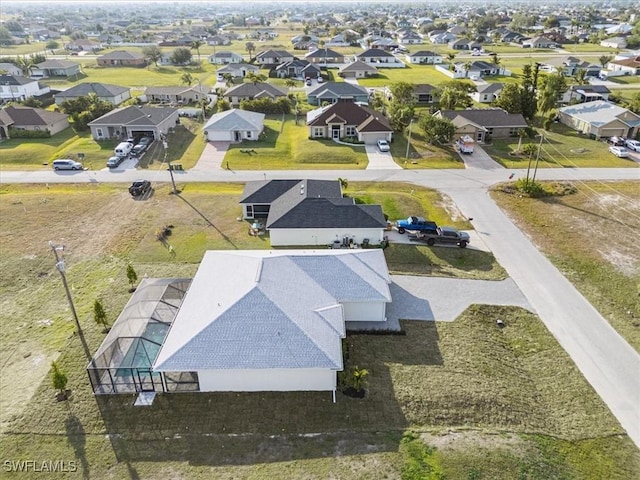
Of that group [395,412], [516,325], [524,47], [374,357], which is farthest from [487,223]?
[524,47]

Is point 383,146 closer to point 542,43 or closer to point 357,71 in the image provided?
point 357,71

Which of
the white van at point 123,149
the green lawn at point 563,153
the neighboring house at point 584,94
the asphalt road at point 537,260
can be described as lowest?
the asphalt road at point 537,260

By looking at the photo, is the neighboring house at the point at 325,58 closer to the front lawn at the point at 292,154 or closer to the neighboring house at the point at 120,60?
the neighboring house at the point at 120,60

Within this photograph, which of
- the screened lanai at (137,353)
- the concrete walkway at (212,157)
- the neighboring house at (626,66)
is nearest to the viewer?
the screened lanai at (137,353)

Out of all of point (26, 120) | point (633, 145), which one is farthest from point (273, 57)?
point (633, 145)

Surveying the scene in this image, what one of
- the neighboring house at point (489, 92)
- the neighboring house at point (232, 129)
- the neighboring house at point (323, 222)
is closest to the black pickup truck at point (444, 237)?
the neighboring house at point (323, 222)

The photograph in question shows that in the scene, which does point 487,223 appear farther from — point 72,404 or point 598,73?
point 598,73

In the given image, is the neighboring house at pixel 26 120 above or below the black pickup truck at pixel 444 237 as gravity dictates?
above
